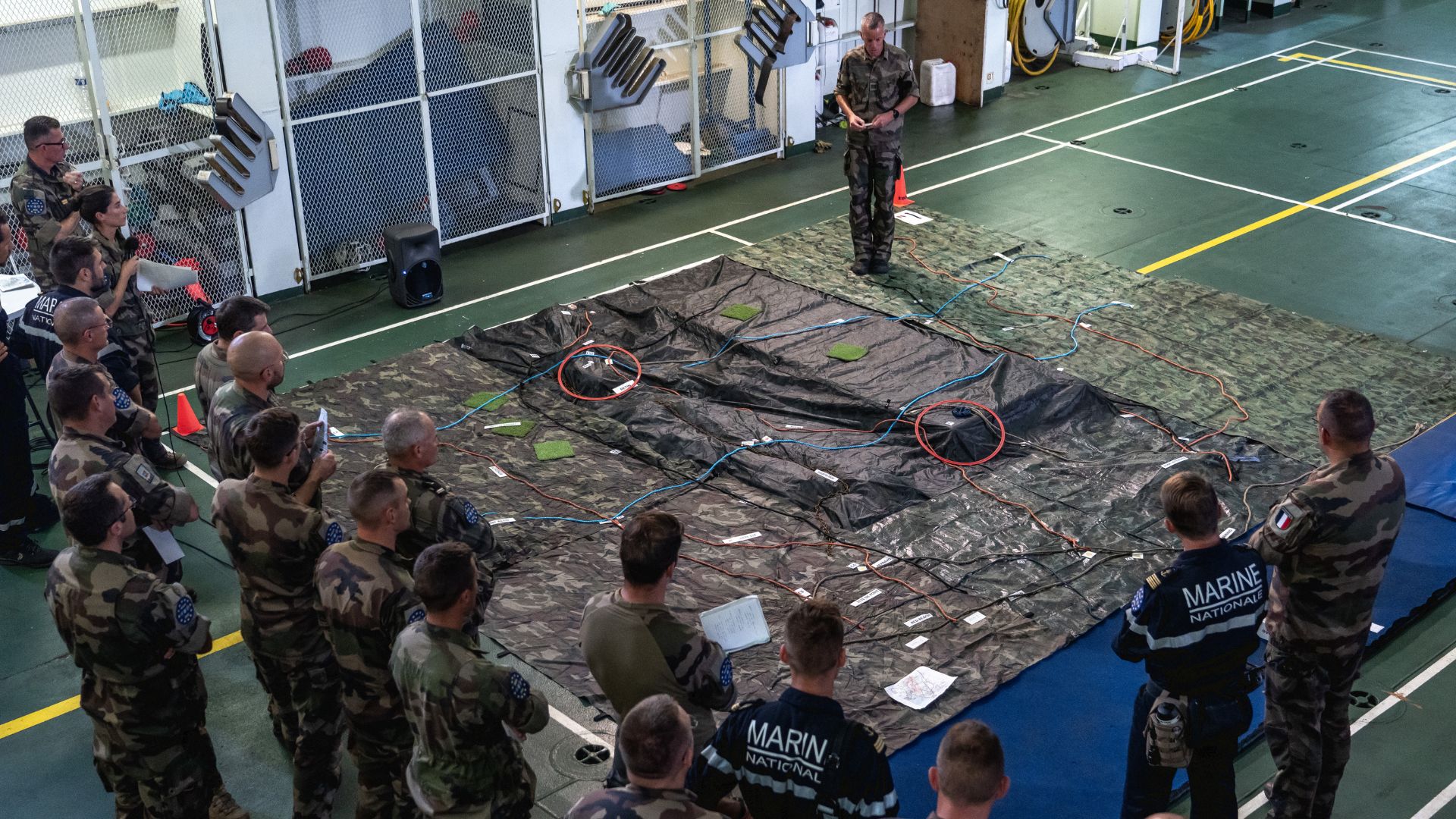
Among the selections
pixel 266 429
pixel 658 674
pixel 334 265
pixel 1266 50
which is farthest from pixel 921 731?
pixel 1266 50

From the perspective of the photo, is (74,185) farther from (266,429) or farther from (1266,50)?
(1266,50)

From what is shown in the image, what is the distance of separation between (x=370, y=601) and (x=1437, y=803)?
4.76 metres

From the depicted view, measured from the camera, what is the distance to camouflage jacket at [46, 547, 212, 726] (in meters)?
5.14

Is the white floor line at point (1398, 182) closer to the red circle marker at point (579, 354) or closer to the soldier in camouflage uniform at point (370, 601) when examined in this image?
the red circle marker at point (579, 354)

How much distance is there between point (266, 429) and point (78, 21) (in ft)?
21.0

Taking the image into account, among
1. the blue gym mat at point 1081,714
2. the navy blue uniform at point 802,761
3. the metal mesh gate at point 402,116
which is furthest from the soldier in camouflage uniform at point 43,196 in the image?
the navy blue uniform at point 802,761

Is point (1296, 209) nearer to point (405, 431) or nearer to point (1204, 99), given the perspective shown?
point (1204, 99)

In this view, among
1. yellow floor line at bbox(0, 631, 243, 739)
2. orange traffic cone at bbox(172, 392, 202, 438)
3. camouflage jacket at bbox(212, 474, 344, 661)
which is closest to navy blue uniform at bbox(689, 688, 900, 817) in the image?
camouflage jacket at bbox(212, 474, 344, 661)

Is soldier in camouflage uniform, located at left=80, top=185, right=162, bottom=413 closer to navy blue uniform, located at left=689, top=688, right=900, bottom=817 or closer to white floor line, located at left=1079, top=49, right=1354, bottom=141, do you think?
navy blue uniform, located at left=689, top=688, right=900, bottom=817

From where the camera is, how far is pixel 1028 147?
15164mm

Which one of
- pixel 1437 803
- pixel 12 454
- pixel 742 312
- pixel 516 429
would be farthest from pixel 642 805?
pixel 742 312

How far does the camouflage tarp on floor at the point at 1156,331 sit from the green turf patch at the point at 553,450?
10.4ft

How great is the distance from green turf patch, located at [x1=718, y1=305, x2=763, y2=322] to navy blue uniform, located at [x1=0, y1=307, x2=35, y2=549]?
506 cm

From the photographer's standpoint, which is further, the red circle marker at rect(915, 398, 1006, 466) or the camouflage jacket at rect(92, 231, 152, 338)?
the red circle marker at rect(915, 398, 1006, 466)
